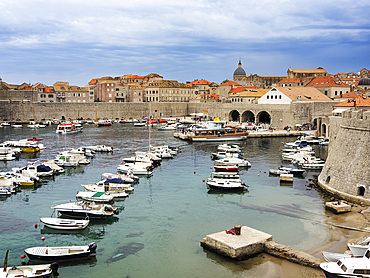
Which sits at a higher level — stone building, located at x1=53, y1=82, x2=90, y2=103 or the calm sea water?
stone building, located at x1=53, y1=82, x2=90, y2=103

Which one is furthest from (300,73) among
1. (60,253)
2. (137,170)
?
(60,253)

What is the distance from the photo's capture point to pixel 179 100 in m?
96.8

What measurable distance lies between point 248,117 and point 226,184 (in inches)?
1843

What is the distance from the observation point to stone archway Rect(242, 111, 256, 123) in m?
69.9

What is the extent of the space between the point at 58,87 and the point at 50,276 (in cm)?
8043

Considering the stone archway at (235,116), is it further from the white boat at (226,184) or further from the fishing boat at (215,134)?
the white boat at (226,184)

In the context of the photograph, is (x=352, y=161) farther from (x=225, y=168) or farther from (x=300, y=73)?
(x=300, y=73)

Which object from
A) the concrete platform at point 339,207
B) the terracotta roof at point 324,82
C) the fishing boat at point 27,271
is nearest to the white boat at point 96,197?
the fishing boat at point 27,271

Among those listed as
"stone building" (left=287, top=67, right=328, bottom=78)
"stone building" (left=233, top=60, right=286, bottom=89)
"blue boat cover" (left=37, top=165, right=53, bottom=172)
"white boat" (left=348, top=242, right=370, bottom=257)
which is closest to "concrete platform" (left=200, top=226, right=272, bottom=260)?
"white boat" (left=348, top=242, right=370, bottom=257)

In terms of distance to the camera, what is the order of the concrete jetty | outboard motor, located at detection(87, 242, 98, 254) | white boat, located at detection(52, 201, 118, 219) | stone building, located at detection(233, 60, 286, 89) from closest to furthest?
the concrete jetty < outboard motor, located at detection(87, 242, 98, 254) < white boat, located at detection(52, 201, 118, 219) < stone building, located at detection(233, 60, 286, 89)

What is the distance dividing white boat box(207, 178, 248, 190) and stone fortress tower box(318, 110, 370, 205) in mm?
5043

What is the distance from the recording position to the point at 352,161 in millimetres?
21031

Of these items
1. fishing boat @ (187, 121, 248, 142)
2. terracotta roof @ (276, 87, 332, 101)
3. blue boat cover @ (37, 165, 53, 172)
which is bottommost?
blue boat cover @ (37, 165, 53, 172)

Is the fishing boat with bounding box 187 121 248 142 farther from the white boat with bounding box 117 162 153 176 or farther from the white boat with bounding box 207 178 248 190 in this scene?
the white boat with bounding box 207 178 248 190
